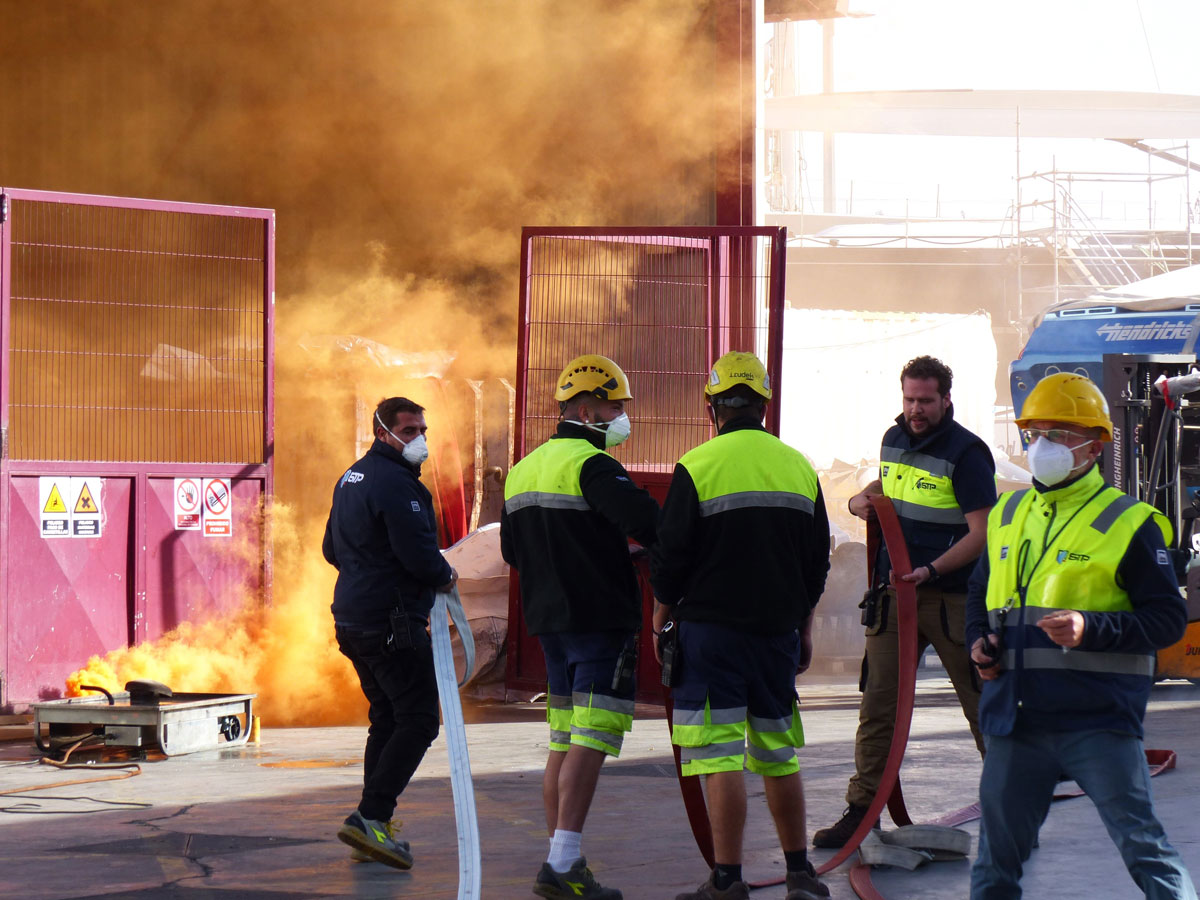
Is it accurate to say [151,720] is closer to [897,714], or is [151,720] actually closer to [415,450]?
[415,450]

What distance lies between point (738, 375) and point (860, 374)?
23.1 metres

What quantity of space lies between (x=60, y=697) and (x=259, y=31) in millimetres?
7797

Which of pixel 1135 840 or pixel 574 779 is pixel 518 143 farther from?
pixel 1135 840

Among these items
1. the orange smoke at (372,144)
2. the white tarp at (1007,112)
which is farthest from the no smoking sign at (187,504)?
the white tarp at (1007,112)

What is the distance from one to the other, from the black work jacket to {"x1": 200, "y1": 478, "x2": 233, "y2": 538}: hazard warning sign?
4172 millimetres

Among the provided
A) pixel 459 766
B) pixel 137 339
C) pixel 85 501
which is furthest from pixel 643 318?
pixel 459 766

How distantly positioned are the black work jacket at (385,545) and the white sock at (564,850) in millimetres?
1140

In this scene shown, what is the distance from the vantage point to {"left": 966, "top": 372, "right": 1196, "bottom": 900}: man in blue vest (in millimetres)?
3350

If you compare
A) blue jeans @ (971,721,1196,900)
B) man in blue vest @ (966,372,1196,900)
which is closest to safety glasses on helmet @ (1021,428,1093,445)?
man in blue vest @ (966,372,1196,900)

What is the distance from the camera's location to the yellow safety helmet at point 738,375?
187 inches

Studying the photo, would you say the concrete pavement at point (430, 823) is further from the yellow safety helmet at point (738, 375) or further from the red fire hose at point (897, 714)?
the yellow safety helmet at point (738, 375)

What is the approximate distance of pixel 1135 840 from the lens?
3303 millimetres

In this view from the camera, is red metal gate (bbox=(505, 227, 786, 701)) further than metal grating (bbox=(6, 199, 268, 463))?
No

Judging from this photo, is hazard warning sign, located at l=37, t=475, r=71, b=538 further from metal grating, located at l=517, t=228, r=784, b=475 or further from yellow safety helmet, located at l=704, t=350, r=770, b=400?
yellow safety helmet, located at l=704, t=350, r=770, b=400
